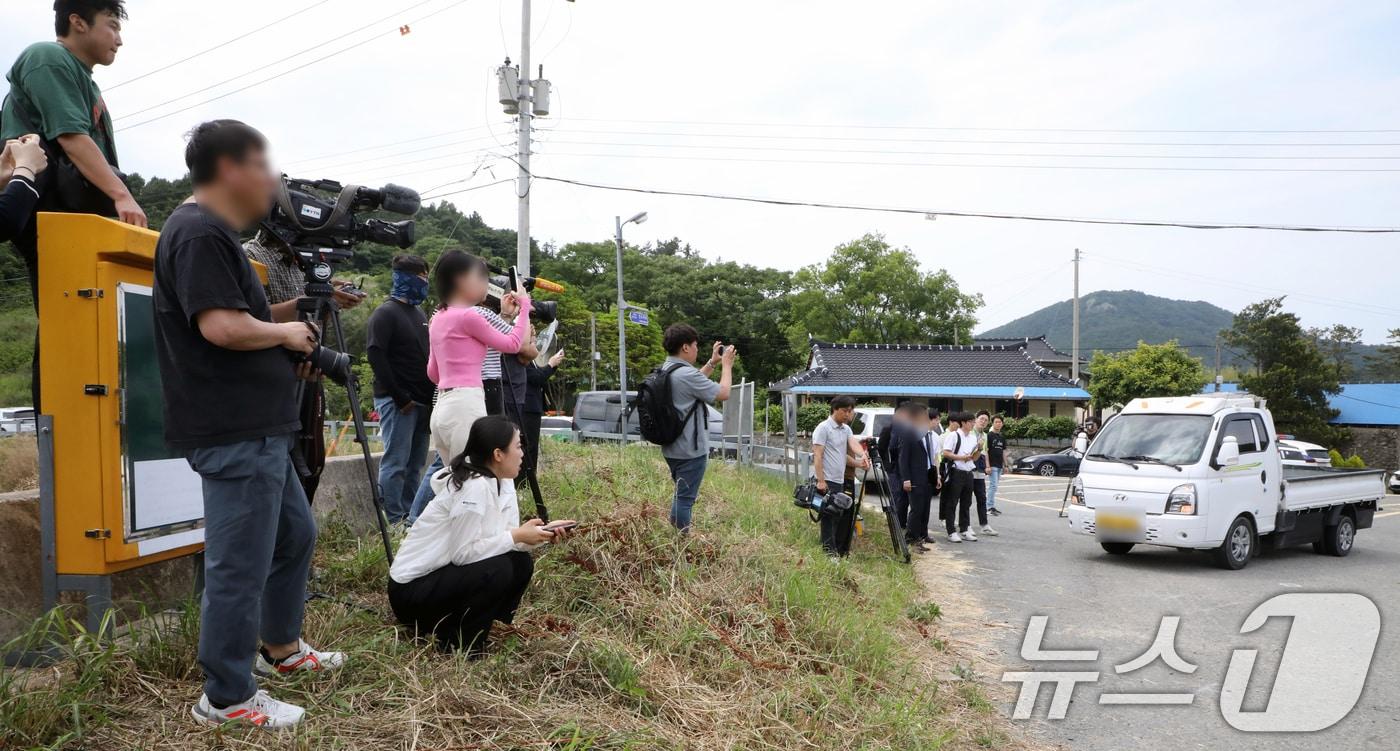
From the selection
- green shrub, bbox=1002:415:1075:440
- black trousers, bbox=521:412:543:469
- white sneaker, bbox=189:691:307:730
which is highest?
black trousers, bbox=521:412:543:469

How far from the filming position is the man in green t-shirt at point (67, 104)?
334 centimetres

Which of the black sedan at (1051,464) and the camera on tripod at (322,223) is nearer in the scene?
the camera on tripod at (322,223)

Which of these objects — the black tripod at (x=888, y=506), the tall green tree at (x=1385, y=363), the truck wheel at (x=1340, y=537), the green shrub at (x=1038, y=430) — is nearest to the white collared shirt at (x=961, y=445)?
the black tripod at (x=888, y=506)

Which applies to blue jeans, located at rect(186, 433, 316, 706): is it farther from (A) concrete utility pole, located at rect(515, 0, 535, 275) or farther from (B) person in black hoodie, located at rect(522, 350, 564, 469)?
(A) concrete utility pole, located at rect(515, 0, 535, 275)

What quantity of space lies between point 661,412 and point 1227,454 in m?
6.75

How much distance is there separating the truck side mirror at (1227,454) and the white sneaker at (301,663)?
9276mm

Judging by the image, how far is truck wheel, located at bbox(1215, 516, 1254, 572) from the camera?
31.7ft

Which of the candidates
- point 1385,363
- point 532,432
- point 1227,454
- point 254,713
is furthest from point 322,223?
point 1385,363

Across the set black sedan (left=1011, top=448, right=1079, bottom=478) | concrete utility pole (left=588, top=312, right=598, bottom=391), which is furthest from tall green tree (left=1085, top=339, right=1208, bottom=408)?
concrete utility pole (left=588, top=312, right=598, bottom=391)

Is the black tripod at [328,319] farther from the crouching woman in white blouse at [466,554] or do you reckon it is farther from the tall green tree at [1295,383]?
the tall green tree at [1295,383]

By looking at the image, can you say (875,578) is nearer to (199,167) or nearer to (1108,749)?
(1108,749)

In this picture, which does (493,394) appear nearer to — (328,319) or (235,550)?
(328,319)

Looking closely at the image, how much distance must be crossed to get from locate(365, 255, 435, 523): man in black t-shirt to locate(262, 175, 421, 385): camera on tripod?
4.69ft

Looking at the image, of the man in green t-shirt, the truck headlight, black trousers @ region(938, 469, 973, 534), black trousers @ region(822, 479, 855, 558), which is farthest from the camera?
black trousers @ region(938, 469, 973, 534)
